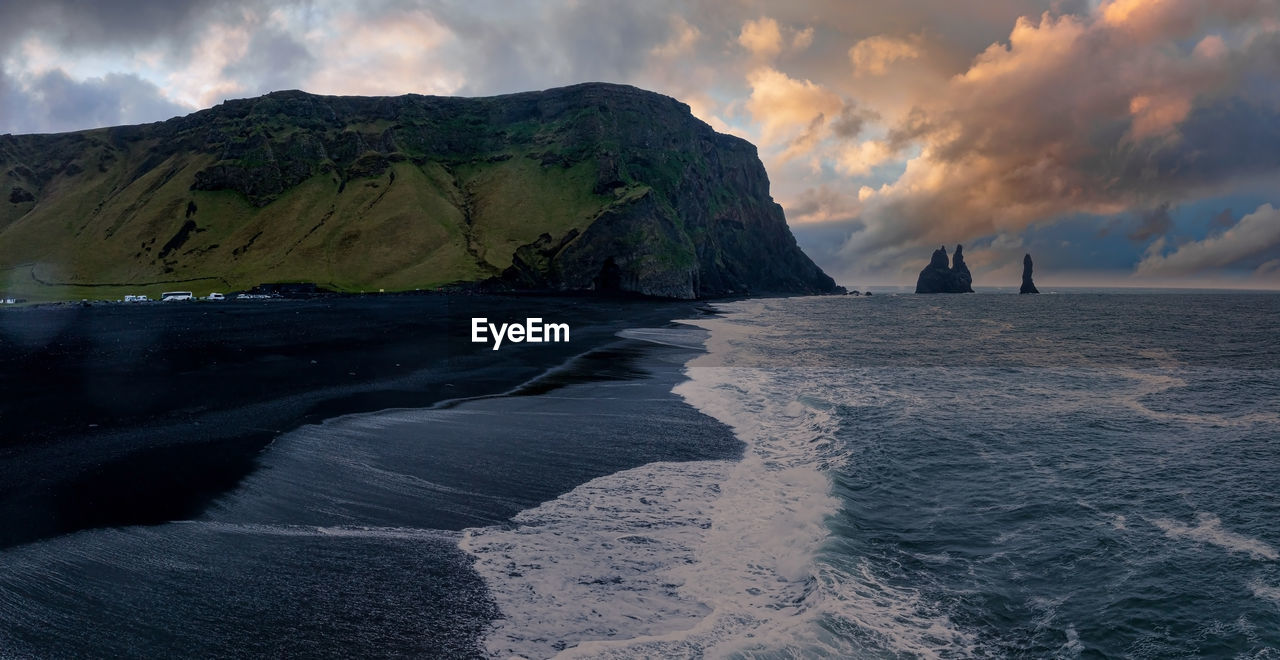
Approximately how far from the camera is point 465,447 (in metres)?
18.7

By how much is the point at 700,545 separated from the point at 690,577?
4.90 feet

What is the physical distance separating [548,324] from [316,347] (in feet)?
94.5

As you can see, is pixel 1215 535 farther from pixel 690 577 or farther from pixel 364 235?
pixel 364 235

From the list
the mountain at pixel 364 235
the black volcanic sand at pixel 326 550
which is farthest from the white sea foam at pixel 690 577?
the mountain at pixel 364 235

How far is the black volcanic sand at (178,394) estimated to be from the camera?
13.9 m

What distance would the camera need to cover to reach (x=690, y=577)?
425 inches

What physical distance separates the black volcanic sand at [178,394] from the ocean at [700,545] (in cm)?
143

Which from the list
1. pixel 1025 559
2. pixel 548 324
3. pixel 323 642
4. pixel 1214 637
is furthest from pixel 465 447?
pixel 548 324

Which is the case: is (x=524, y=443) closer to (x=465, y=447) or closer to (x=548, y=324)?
(x=465, y=447)

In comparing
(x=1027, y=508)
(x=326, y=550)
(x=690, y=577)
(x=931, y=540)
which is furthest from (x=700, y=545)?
(x=1027, y=508)

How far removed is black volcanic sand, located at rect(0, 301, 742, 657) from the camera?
27.9 feet

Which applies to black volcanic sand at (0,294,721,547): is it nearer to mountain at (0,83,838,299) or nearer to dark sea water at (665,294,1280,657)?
dark sea water at (665,294,1280,657)

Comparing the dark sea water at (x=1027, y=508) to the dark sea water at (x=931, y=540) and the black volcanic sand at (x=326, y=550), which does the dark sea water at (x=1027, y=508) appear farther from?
the black volcanic sand at (x=326, y=550)

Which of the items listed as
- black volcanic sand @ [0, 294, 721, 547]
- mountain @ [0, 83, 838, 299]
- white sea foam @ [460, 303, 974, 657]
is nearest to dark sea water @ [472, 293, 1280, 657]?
white sea foam @ [460, 303, 974, 657]
